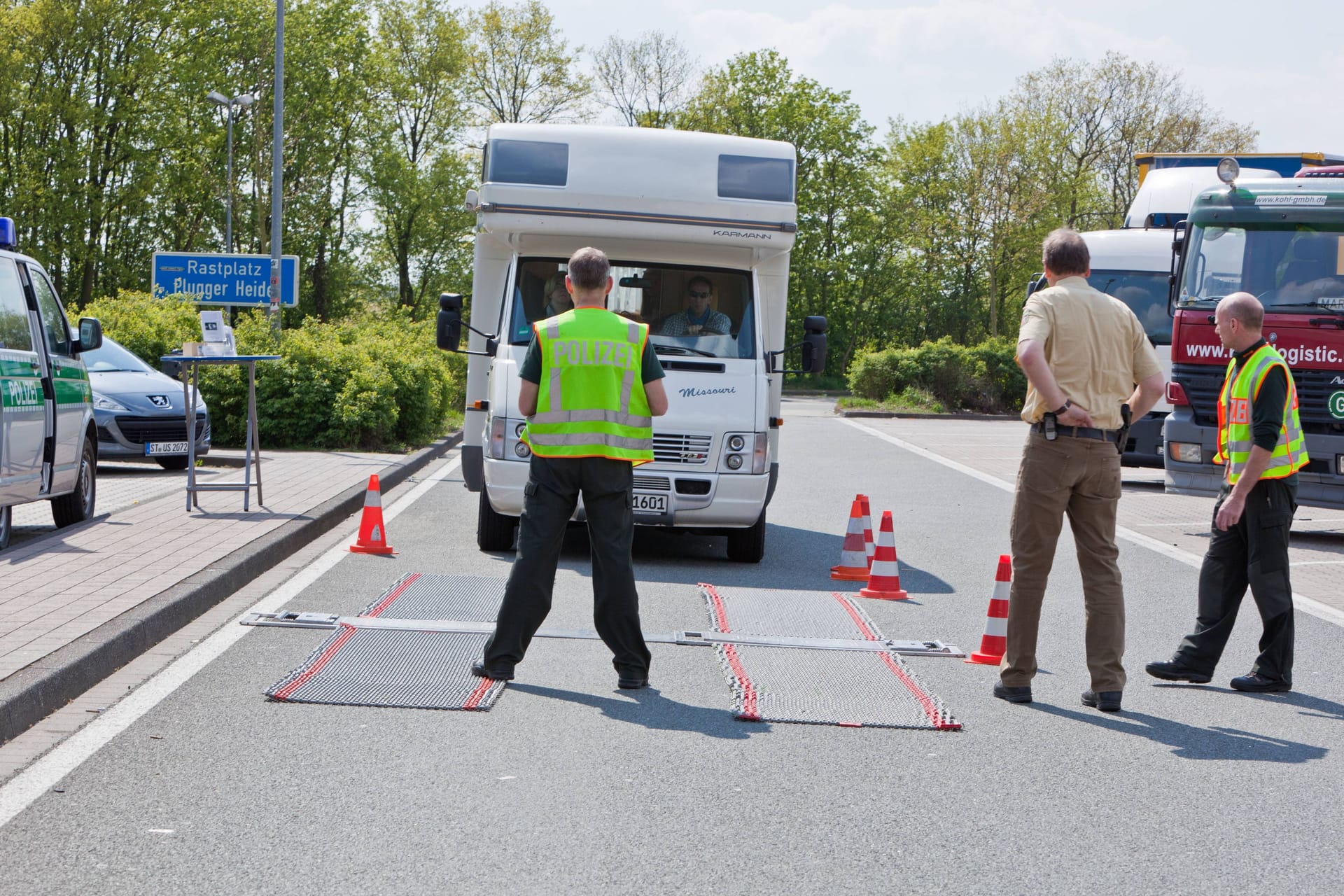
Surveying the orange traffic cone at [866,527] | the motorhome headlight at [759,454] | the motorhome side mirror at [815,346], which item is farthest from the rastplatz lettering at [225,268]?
the orange traffic cone at [866,527]

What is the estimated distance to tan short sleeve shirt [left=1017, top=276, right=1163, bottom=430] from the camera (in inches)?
247

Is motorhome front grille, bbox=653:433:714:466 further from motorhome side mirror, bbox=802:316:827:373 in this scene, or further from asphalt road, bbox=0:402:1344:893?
asphalt road, bbox=0:402:1344:893

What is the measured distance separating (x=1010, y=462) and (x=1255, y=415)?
15.2 meters

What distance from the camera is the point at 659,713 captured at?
6.05 metres

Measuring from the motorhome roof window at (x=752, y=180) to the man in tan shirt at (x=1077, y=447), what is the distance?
4.37 metres

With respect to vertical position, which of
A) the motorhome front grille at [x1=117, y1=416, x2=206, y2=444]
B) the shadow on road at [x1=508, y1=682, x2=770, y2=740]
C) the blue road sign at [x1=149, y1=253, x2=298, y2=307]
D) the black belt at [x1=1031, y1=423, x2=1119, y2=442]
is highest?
the blue road sign at [x1=149, y1=253, x2=298, y2=307]

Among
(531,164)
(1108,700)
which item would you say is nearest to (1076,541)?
(1108,700)

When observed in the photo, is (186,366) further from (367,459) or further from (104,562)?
(367,459)

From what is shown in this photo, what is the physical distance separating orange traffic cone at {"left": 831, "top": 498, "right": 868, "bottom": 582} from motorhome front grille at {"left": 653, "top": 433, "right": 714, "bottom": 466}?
3.69 feet

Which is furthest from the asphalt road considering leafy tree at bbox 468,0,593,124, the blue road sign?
leafy tree at bbox 468,0,593,124

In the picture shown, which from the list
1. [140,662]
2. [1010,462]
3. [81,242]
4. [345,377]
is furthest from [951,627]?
[81,242]

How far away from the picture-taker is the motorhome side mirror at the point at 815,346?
1054cm

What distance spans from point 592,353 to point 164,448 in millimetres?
10622

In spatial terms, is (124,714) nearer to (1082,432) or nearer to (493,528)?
(1082,432)
